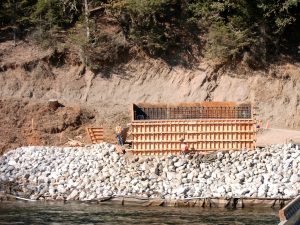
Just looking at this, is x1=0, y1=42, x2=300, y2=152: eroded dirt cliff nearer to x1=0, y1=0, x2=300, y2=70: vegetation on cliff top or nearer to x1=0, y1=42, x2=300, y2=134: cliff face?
x1=0, y1=42, x2=300, y2=134: cliff face

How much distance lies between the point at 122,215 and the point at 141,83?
1922 centimetres

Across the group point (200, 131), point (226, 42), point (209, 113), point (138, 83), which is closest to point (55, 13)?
point (138, 83)

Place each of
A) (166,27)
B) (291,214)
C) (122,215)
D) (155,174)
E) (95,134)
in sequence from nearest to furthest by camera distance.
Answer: (291,214)
(122,215)
(155,174)
(95,134)
(166,27)

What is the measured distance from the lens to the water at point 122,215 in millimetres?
20562

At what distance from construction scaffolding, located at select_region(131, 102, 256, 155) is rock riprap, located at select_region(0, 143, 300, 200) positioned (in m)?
0.79

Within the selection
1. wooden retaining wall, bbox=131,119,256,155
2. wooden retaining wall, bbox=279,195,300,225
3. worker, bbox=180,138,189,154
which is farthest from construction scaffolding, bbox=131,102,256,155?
wooden retaining wall, bbox=279,195,300,225

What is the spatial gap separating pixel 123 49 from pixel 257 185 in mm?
19574

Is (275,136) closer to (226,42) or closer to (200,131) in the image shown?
(200,131)

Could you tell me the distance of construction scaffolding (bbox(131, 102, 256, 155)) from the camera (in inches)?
1120

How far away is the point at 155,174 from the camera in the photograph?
87.5ft

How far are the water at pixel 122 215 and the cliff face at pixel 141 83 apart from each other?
15011 mm

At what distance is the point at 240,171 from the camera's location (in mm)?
26203

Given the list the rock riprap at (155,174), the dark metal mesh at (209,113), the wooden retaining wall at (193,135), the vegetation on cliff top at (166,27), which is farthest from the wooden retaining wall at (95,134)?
the vegetation on cliff top at (166,27)

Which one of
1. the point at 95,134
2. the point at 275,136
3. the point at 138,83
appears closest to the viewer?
the point at 275,136
